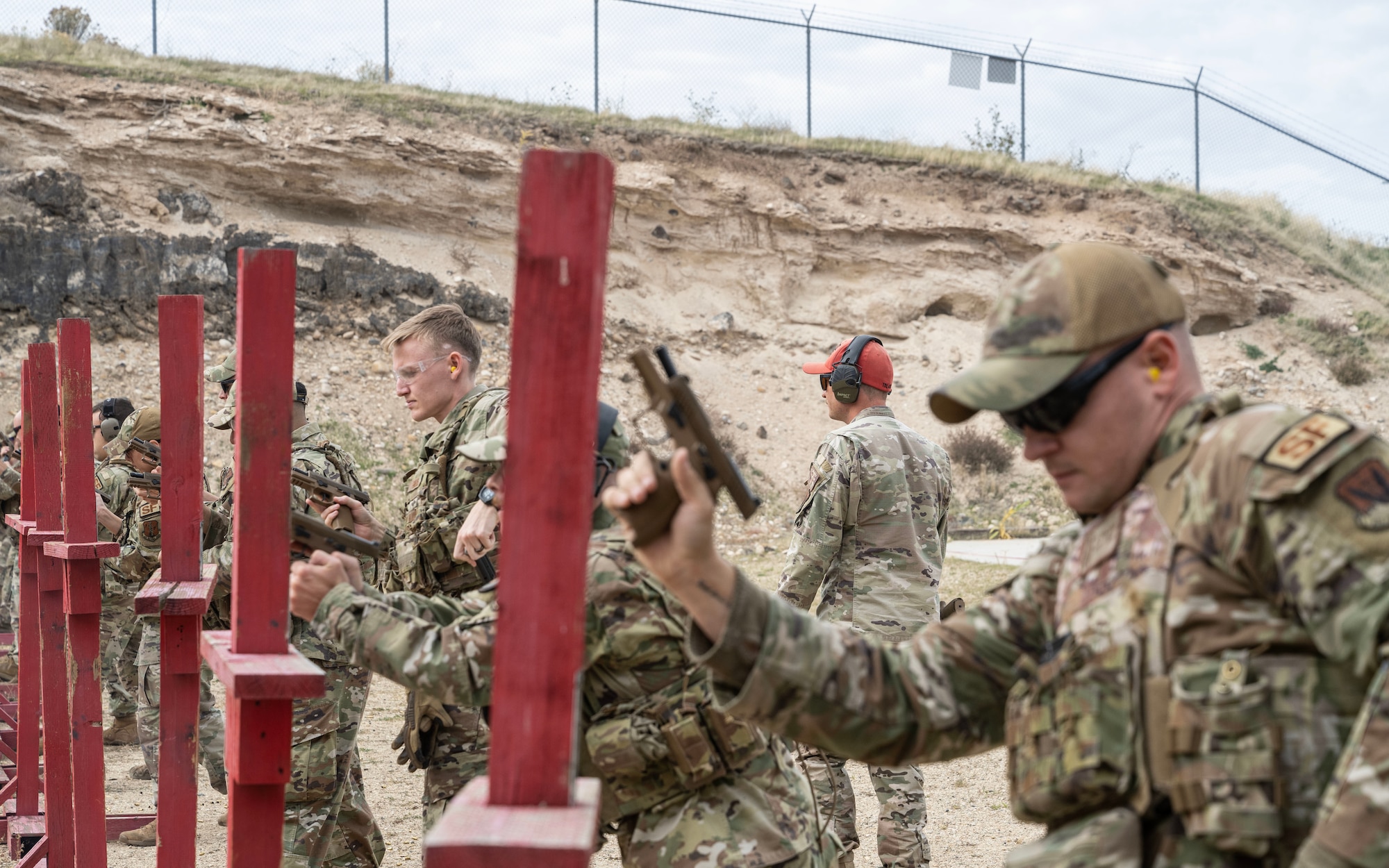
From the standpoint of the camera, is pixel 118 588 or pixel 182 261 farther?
pixel 182 261

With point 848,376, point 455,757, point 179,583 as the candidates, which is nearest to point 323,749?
point 455,757

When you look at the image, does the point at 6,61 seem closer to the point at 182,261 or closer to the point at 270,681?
the point at 182,261

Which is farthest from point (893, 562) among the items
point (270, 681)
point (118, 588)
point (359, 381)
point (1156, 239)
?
point (1156, 239)

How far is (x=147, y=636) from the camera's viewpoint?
7.24m

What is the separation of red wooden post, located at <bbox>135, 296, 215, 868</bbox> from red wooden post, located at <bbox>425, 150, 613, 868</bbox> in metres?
2.58

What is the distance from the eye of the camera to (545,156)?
1.55 metres

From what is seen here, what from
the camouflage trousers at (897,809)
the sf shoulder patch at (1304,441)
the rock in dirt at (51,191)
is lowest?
the camouflage trousers at (897,809)

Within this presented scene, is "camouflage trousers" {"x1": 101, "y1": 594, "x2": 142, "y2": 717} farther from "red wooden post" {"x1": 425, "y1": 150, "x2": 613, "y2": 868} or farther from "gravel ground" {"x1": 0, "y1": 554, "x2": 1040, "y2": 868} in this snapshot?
"red wooden post" {"x1": 425, "y1": 150, "x2": 613, "y2": 868}

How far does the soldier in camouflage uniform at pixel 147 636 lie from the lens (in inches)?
250

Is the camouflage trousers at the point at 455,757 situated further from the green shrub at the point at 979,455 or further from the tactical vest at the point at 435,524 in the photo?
the green shrub at the point at 979,455

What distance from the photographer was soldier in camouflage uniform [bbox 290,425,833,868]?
2.65 meters

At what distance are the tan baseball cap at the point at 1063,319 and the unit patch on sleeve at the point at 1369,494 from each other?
398 millimetres

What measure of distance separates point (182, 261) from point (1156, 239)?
59.9 ft

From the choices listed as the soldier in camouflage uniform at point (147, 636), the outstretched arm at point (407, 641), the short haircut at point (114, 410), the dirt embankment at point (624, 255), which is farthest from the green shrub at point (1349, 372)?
the outstretched arm at point (407, 641)
